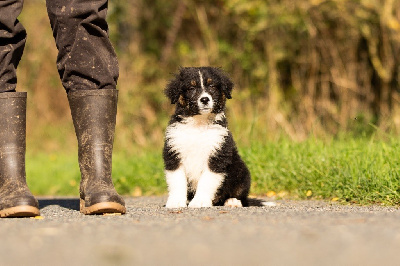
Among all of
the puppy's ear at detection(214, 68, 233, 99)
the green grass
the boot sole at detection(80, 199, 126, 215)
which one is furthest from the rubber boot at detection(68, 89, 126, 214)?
the green grass

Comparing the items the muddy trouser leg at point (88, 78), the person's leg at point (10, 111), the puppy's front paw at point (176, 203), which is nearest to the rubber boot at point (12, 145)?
the person's leg at point (10, 111)

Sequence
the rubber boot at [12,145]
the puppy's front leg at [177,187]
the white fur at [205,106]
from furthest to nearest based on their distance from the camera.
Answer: the white fur at [205,106] < the puppy's front leg at [177,187] < the rubber boot at [12,145]

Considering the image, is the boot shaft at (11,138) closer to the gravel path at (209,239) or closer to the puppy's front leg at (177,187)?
the gravel path at (209,239)

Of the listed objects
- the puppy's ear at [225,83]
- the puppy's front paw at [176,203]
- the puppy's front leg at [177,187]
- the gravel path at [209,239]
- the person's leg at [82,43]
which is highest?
the person's leg at [82,43]

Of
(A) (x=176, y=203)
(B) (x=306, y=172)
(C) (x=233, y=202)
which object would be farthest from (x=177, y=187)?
(B) (x=306, y=172)

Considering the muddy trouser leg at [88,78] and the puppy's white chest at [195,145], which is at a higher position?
the muddy trouser leg at [88,78]

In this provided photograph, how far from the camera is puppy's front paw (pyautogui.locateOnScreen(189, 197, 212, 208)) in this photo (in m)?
4.90

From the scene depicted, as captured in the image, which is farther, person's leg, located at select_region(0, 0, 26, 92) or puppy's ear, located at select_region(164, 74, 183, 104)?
puppy's ear, located at select_region(164, 74, 183, 104)

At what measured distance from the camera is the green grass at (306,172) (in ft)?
17.3

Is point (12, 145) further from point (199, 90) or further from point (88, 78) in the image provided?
point (199, 90)

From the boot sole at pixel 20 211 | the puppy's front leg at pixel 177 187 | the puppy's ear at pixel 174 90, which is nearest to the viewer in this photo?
the boot sole at pixel 20 211

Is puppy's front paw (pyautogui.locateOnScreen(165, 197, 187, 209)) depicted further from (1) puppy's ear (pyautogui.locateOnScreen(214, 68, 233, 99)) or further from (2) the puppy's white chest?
(1) puppy's ear (pyautogui.locateOnScreen(214, 68, 233, 99))

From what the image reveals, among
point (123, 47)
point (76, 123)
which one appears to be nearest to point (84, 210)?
point (76, 123)

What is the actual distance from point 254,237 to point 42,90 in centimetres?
1046
